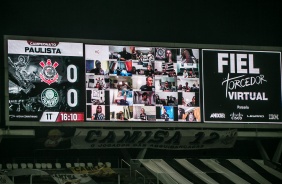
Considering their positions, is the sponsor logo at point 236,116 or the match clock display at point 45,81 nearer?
the match clock display at point 45,81

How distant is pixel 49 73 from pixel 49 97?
0.61 m

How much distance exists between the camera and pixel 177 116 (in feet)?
63.3

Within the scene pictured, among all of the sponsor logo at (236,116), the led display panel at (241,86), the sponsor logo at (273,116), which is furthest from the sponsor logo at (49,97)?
the sponsor logo at (273,116)

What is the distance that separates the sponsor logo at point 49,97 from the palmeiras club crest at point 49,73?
23 cm

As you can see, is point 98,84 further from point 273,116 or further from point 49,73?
point 273,116

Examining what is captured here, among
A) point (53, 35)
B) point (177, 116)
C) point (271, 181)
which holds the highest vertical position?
point (53, 35)

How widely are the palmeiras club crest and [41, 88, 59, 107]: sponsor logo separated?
0.74ft

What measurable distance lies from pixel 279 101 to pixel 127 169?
15.0 ft

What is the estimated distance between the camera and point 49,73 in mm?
18531

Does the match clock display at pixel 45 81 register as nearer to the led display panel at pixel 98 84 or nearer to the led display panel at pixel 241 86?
the led display panel at pixel 98 84

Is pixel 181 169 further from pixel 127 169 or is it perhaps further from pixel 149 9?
pixel 149 9

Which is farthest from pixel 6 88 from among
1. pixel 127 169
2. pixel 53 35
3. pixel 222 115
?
pixel 222 115

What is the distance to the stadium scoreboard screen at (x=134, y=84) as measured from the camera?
18.4m

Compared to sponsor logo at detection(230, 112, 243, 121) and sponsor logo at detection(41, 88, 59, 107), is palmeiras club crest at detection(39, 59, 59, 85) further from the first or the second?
sponsor logo at detection(230, 112, 243, 121)
